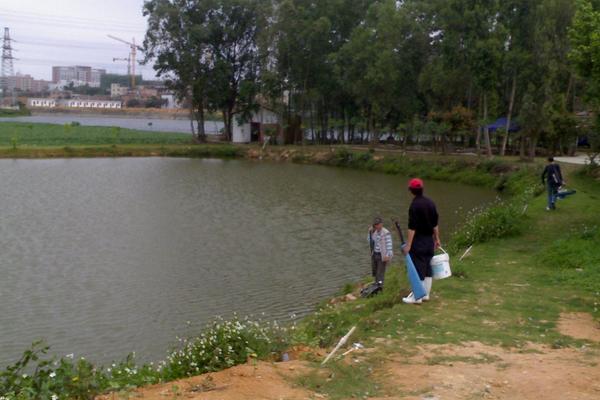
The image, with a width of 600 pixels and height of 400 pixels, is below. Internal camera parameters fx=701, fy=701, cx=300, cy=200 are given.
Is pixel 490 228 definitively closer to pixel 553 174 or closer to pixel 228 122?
pixel 553 174

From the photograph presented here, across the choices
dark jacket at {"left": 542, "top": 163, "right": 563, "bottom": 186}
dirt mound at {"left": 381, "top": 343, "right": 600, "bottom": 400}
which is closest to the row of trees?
dark jacket at {"left": 542, "top": 163, "right": 563, "bottom": 186}

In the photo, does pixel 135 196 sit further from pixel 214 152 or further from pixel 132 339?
pixel 214 152

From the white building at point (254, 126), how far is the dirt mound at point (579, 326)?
176 ft

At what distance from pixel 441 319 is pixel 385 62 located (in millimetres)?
37196

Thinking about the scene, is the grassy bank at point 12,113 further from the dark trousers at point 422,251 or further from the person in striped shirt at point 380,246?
the dark trousers at point 422,251

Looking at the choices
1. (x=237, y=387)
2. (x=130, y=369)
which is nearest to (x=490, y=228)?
(x=130, y=369)

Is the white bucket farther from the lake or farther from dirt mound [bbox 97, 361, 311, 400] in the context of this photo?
the lake

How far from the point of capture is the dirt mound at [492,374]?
21.5 feet

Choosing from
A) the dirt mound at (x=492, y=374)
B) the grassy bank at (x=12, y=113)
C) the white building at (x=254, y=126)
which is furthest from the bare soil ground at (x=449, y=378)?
the grassy bank at (x=12, y=113)

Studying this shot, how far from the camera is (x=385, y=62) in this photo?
147ft

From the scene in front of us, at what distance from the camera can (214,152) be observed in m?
54.7

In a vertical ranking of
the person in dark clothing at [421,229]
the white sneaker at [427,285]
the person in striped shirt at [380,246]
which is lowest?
the white sneaker at [427,285]

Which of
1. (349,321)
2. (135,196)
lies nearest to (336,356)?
(349,321)

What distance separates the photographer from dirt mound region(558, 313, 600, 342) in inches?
344
